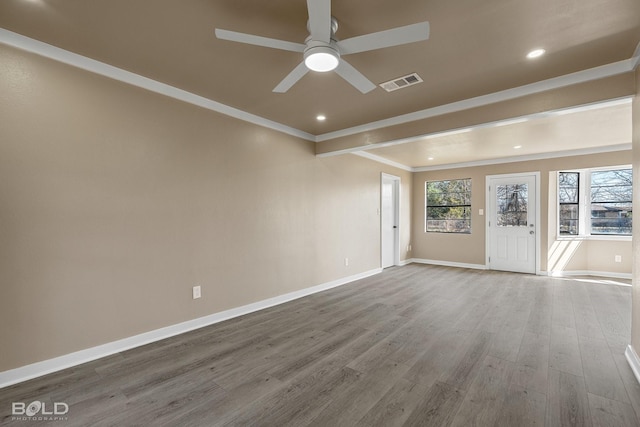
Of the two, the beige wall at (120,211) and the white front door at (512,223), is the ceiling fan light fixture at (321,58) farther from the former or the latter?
the white front door at (512,223)

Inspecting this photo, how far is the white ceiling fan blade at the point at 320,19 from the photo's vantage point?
151 cm

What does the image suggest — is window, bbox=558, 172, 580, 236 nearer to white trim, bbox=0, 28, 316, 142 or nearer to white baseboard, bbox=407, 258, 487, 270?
white baseboard, bbox=407, 258, 487, 270

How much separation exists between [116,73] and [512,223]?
23.9 ft

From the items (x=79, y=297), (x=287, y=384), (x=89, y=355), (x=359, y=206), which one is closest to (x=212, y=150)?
(x=79, y=297)

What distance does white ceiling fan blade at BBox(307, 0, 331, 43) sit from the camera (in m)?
1.51

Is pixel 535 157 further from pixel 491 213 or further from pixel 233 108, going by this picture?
pixel 233 108

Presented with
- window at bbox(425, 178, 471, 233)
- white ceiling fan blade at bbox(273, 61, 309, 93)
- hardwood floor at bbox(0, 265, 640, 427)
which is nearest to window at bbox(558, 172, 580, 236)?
window at bbox(425, 178, 471, 233)

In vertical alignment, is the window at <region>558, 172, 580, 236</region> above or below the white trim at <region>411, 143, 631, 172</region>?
below

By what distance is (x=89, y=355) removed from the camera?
2.41 meters

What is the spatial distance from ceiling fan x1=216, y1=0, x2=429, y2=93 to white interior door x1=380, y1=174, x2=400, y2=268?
4.44 metres

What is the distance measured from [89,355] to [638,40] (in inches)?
201

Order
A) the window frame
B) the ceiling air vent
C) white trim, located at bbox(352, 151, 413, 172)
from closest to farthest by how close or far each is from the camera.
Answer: the ceiling air vent < white trim, located at bbox(352, 151, 413, 172) < the window frame

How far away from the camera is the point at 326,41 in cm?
185

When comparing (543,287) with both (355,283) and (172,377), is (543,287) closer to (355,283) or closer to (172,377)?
(355,283)
